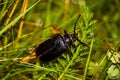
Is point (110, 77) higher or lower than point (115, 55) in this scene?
lower

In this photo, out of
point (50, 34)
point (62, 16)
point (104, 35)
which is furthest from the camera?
point (62, 16)

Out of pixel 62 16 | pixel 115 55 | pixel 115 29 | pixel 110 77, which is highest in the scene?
pixel 62 16

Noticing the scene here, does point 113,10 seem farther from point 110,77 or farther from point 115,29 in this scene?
point 110,77

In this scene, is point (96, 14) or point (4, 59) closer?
point (4, 59)

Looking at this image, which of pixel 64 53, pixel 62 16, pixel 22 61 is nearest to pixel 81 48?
pixel 64 53

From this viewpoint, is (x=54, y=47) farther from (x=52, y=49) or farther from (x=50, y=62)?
(x=50, y=62)

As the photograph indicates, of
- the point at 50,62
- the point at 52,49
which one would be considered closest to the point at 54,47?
the point at 52,49
